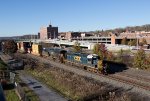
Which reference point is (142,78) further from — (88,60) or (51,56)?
(51,56)

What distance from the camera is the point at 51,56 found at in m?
73.9

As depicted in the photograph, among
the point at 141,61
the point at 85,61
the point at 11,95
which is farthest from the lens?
the point at 141,61

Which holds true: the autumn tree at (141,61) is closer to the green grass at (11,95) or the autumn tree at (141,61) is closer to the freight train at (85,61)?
the freight train at (85,61)

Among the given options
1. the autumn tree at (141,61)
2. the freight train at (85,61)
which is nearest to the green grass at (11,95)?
the freight train at (85,61)

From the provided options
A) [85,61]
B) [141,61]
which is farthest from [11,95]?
[141,61]

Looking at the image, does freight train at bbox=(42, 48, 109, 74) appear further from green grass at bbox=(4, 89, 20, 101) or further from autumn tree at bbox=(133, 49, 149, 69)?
green grass at bbox=(4, 89, 20, 101)

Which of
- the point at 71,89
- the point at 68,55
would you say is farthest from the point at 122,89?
the point at 68,55

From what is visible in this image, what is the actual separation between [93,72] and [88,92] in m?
15.7

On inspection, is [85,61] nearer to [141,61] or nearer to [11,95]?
[141,61]

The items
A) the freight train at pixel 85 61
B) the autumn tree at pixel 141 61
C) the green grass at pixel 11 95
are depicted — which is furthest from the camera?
the autumn tree at pixel 141 61

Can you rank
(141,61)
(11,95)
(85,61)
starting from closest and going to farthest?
1. (11,95)
2. (85,61)
3. (141,61)

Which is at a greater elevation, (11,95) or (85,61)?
(85,61)

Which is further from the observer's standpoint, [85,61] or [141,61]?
[141,61]

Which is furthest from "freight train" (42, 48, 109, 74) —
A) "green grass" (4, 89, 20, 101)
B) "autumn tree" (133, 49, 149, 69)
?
"green grass" (4, 89, 20, 101)
